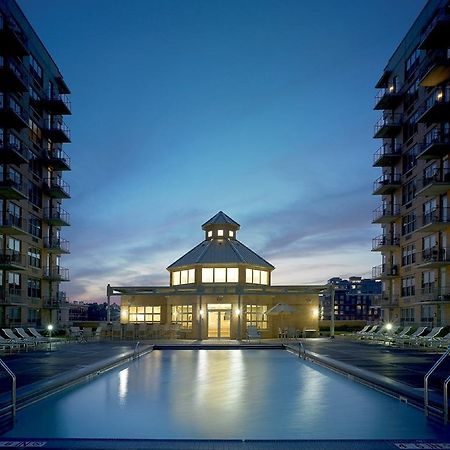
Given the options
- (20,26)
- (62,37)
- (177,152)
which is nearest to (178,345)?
(20,26)

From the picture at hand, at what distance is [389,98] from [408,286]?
1266 cm

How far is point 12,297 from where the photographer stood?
33.7 meters

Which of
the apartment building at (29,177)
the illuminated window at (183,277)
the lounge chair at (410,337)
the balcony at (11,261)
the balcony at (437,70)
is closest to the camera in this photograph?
the lounge chair at (410,337)

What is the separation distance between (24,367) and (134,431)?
928 centimetres

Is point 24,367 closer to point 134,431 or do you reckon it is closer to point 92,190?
point 134,431

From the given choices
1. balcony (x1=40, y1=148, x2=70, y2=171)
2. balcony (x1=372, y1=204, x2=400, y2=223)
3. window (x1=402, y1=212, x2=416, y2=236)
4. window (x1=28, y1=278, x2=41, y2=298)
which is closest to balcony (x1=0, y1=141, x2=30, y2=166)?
balcony (x1=40, y1=148, x2=70, y2=171)

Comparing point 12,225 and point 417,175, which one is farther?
point 417,175

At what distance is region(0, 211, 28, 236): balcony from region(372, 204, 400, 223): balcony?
2372cm

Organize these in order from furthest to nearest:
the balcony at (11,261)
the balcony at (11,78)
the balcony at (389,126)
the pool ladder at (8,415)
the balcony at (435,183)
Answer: the balcony at (389,126) → the balcony at (11,261) → the balcony at (11,78) → the balcony at (435,183) → the pool ladder at (8,415)

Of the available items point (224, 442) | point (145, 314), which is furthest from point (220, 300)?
point (224, 442)

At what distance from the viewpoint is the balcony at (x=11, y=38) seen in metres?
31.1

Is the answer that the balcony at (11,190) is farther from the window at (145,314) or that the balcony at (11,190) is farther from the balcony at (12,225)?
the window at (145,314)

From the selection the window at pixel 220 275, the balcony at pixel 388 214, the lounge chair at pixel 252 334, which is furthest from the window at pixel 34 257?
the balcony at pixel 388 214

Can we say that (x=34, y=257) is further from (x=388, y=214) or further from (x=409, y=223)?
(x=409, y=223)
